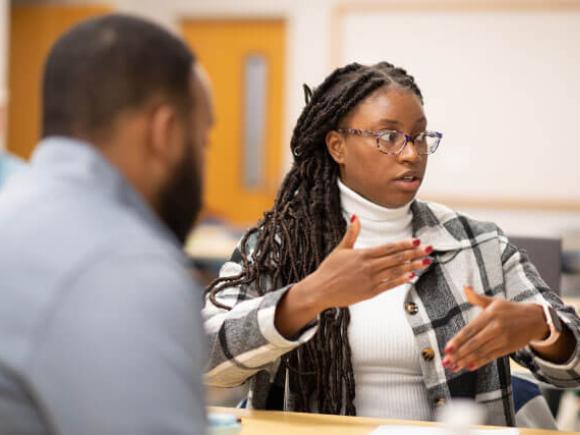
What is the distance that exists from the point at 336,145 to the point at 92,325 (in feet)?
4.55

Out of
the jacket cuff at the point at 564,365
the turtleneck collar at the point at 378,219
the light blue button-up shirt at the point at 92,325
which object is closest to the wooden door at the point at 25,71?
the turtleneck collar at the point at 378,219

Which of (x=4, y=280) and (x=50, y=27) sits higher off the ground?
(x=4, y=280)

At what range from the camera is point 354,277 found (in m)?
1.56

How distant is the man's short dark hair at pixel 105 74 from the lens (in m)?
0.98

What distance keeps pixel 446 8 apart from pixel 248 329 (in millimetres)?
5823

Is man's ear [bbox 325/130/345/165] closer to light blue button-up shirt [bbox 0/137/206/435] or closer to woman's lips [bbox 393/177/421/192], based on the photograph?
woman's lips [bbox 393/177/421/192]

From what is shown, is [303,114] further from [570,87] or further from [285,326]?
[570,87]

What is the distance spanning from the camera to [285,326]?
1.65m

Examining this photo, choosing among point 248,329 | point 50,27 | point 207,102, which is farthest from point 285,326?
point 50,27

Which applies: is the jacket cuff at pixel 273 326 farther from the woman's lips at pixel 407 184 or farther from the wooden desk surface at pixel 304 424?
the woman's lips at pixel 407 184

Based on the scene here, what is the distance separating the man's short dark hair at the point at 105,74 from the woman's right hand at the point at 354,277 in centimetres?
62

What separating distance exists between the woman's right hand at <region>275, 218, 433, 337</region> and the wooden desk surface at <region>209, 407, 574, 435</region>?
204mm

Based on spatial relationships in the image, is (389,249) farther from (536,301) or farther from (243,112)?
(243,112)

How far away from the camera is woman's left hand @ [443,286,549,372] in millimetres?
1604
